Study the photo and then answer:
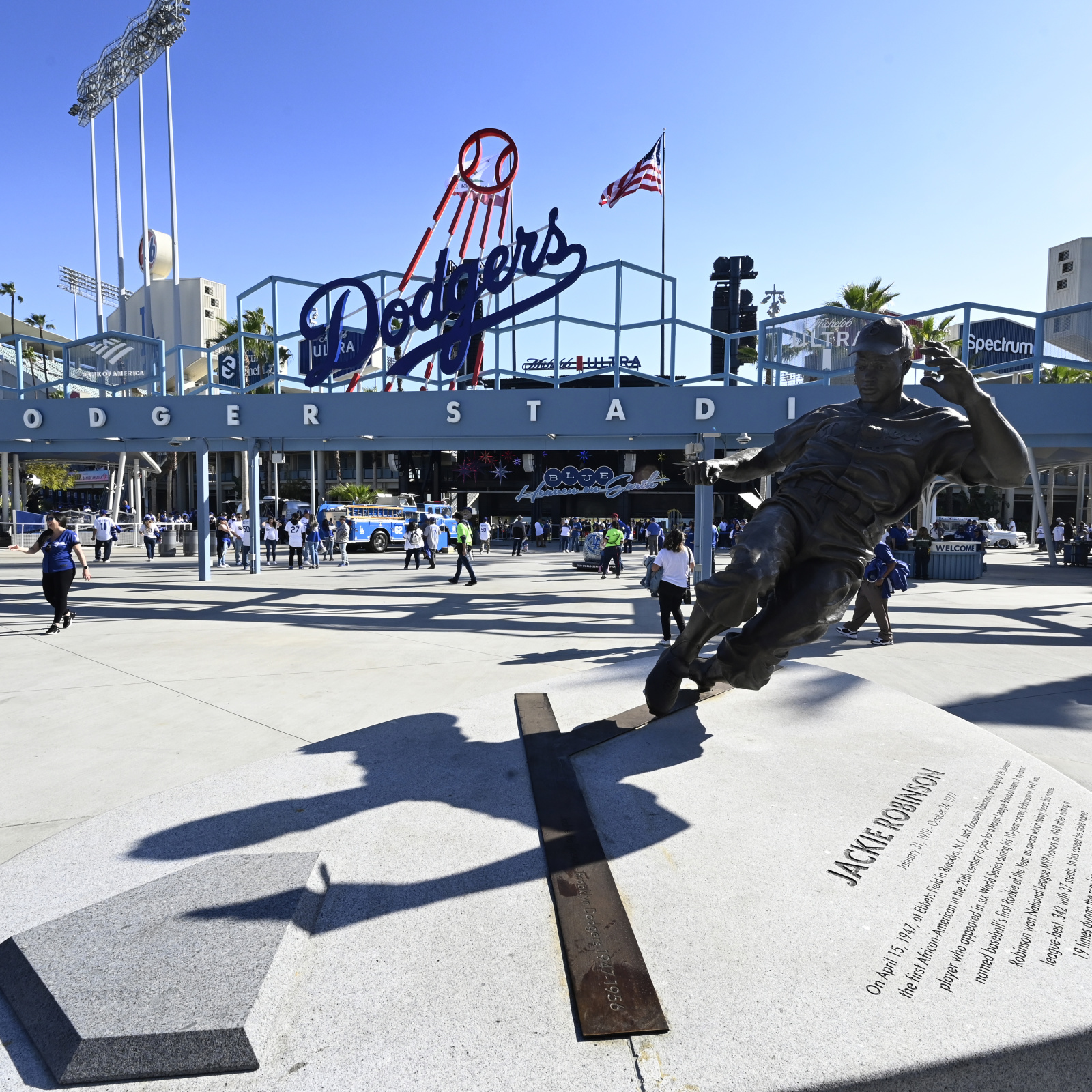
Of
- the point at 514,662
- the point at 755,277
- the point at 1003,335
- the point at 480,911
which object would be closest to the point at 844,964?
the point at 480,911

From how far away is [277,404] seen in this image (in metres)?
14.4

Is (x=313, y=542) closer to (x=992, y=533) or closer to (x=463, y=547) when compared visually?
(x=463, y=547)

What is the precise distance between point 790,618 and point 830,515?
0.65 m

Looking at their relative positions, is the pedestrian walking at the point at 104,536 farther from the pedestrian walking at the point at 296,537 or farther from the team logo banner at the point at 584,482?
the team logo banner at the point at 584,482

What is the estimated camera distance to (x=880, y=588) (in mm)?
9281

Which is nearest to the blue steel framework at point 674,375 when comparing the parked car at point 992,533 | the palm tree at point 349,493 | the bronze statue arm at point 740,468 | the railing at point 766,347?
the railing at point 766,347

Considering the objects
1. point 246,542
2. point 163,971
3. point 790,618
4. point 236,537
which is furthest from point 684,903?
point 236,537

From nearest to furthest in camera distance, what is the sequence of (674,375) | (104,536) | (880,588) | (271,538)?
(880,588)
(674,375)
(104,536)
(271,538)

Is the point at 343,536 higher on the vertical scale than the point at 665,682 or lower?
higher

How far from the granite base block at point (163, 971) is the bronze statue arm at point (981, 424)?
12.3 feet

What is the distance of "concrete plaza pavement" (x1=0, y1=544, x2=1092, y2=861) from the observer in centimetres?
510

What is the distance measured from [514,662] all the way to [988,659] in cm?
540

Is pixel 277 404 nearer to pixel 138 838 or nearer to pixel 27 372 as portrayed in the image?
pixel 138 838

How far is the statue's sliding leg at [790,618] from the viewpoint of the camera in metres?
4.33
